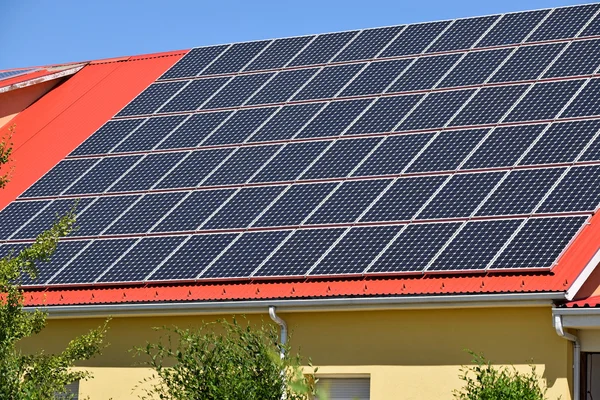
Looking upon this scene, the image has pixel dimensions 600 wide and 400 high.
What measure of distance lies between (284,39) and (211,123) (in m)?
4.84

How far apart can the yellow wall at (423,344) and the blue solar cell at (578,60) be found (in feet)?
22.7

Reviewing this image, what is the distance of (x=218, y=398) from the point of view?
13.3 meters

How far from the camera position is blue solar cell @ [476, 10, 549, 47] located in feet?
77.2

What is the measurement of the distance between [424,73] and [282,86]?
3303 mm

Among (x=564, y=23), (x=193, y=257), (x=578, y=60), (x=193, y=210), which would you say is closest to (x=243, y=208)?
(x=193, y=210)

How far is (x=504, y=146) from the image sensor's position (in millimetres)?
19156

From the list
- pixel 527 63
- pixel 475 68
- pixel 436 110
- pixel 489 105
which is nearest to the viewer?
pixel 489 105

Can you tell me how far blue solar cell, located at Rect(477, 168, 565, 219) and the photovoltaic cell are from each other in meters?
6.29

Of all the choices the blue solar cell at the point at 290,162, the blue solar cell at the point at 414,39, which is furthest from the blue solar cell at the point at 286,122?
the blue solar cell at the point at 414,39

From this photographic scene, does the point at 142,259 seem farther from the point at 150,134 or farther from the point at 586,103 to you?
the point at 586,103

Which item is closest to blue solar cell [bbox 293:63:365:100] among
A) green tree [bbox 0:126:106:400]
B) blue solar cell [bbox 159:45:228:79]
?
blue solar cell [bbox 159:45:228:79]

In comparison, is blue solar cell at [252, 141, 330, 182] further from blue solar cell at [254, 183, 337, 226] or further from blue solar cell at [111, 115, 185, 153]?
blue solar cell at [111, 115, 185, 153]

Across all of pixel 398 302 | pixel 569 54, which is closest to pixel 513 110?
pixel 569 54

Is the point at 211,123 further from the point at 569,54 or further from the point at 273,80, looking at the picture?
the point at 569,54
